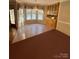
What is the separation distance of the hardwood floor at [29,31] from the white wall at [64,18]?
0.11 metres

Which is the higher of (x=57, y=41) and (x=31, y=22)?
(x=31, y=22)

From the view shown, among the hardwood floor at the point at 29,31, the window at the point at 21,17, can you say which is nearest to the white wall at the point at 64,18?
the hardwood floor at the point at 29,31

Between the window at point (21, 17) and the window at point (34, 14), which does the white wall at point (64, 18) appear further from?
the window at point (21, 17)

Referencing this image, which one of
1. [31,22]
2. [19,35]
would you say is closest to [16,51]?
[19,35]

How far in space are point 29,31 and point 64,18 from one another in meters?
0.34

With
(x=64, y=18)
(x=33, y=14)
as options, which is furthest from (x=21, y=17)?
(x=64, y=18)

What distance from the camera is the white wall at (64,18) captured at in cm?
140

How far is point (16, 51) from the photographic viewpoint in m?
1.36

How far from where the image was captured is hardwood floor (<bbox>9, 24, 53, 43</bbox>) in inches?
53.4

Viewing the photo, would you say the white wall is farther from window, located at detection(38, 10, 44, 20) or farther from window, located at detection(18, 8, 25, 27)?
window, located at detection(18, 8, 25, 27)

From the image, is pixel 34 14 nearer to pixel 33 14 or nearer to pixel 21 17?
pixel 33 14

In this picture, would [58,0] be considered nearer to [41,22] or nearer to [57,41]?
[41,22]

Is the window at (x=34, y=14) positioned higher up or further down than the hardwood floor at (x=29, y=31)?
higher up
